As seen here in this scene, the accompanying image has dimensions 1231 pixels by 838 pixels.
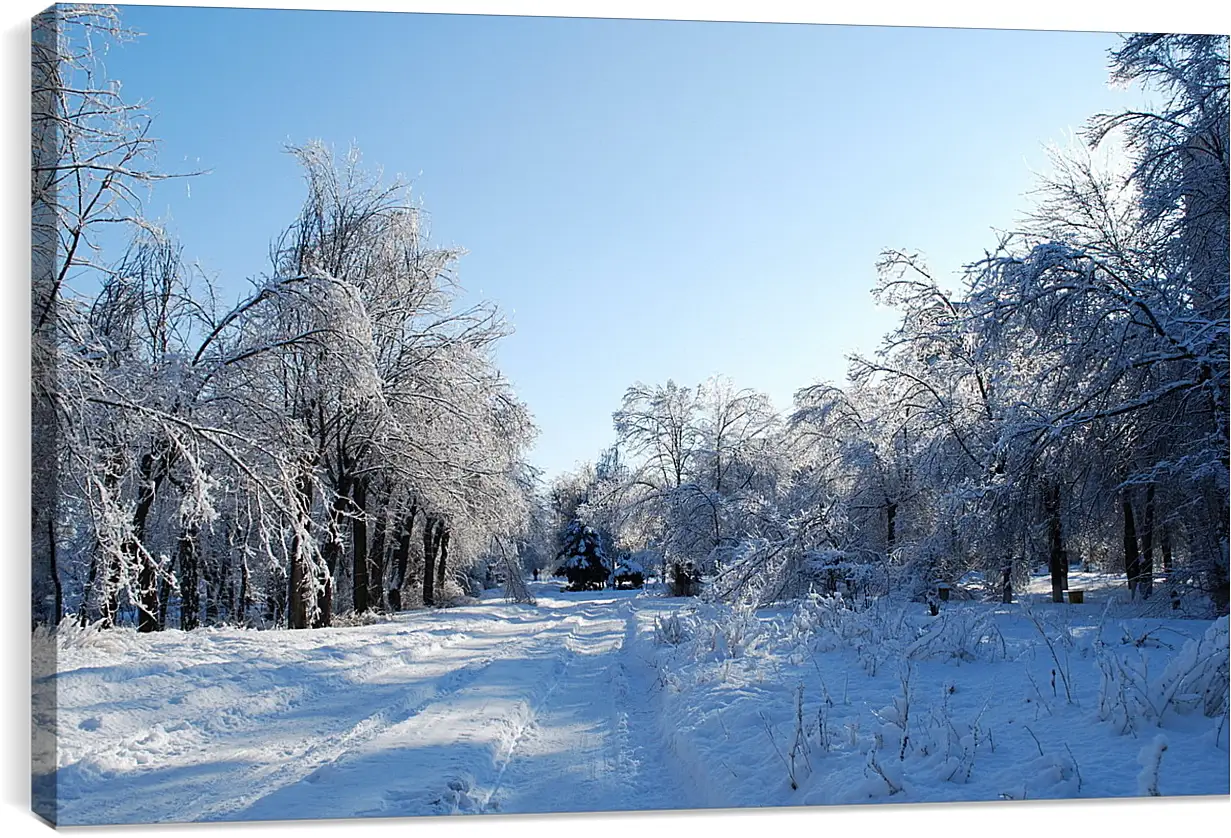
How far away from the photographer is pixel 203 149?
23.3 feet

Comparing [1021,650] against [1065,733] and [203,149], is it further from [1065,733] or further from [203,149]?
[203,149]

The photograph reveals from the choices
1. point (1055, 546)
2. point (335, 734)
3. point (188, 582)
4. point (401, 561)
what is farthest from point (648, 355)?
point (401, 561)

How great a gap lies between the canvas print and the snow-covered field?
4 cm

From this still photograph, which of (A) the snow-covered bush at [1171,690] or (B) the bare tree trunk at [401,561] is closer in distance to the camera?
(A) the snow-covered bush at [1171,690]

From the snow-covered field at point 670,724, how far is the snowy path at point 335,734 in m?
0.02

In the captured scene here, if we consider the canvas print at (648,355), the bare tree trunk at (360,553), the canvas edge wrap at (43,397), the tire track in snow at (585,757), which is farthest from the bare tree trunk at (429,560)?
the canvas edge wrap at (43,397)

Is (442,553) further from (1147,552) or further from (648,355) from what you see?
(1147,552)

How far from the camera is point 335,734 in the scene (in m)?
6.01

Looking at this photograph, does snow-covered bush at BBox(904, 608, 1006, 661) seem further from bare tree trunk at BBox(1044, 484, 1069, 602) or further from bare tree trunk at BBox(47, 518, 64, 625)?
bare tree trunk at BBox(47, 518, 64, 625)

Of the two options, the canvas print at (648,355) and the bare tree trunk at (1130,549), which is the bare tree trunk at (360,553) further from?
the bare tree trunk at (1130,549)

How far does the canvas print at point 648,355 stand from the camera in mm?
5145

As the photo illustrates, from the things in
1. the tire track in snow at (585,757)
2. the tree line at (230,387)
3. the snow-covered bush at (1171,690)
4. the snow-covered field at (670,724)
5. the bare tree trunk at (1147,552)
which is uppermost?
the tree line at (230,387)

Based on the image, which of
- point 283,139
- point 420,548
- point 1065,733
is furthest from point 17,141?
point 420,548

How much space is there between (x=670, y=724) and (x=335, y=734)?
96.3 inches
